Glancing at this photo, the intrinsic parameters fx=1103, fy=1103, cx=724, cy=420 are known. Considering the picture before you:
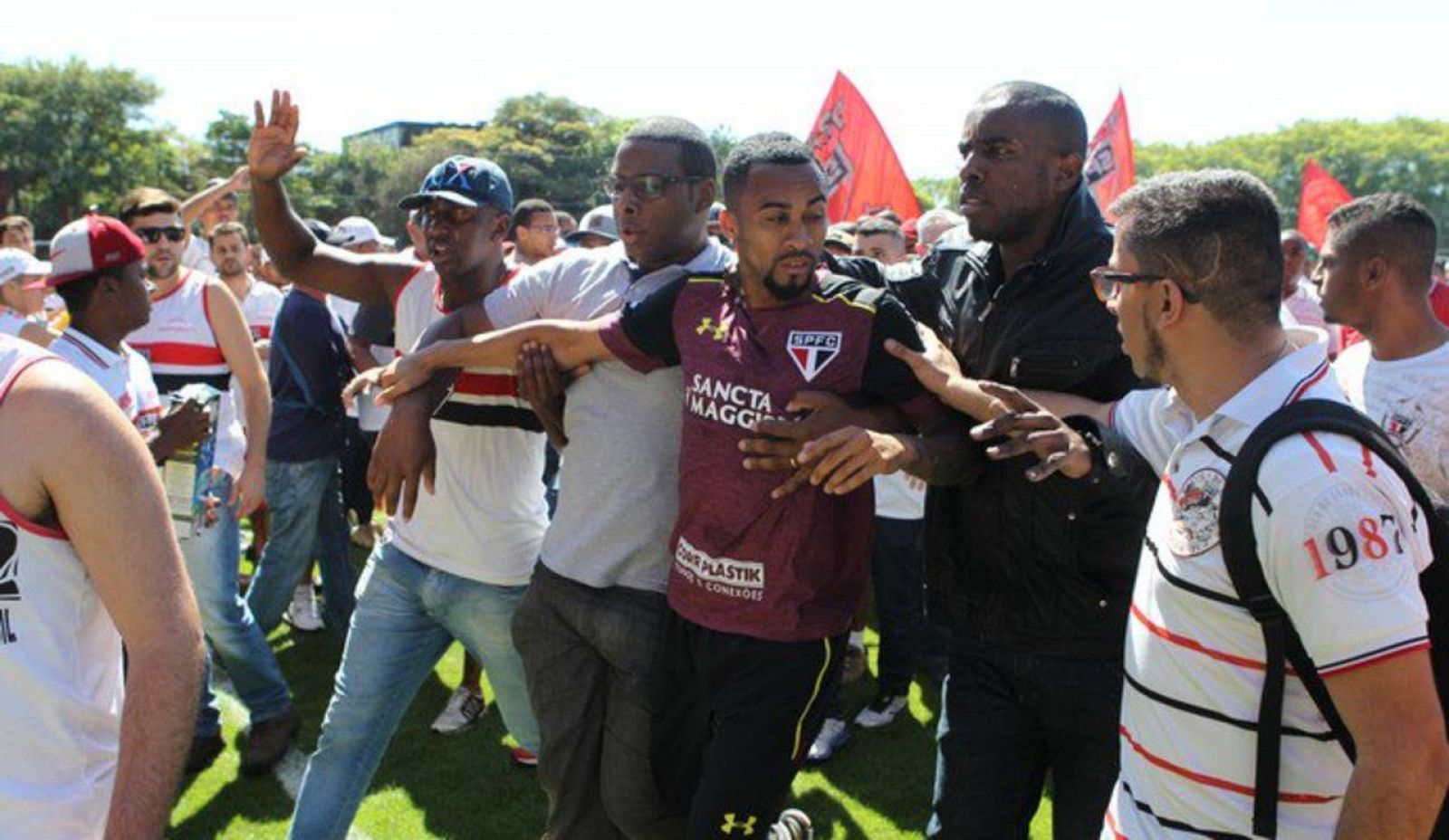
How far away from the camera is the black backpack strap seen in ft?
5.52

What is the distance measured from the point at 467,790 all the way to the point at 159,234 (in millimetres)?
2968

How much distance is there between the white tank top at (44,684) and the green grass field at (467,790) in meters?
2.70

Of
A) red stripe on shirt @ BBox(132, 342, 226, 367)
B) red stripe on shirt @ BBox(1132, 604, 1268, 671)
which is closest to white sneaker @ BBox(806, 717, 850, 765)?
red stripe on shirt @ BBox(1132, 604, 1268, 671)

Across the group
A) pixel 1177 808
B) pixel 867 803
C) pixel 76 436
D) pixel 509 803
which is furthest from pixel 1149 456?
pixel 509 803

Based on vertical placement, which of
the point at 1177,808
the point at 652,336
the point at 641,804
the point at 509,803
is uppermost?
the point at 652,336

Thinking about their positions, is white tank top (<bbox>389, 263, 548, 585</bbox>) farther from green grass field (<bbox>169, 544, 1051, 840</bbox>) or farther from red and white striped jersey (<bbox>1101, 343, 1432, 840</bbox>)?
red and white striped jersey (<bbox>1101, 343, 1432, 840</bbox>)

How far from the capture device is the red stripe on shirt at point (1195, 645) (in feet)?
5.80

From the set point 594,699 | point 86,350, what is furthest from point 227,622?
point 594,699

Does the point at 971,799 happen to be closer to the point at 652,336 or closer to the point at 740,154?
the point at 652,336

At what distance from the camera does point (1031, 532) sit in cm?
273

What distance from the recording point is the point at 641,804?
2.98 meters

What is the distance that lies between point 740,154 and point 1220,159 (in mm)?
102317

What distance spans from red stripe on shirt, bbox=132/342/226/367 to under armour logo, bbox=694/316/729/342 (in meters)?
3.04

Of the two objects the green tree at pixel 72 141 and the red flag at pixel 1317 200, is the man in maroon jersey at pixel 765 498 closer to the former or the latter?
the red flag at pixel 1317 200
